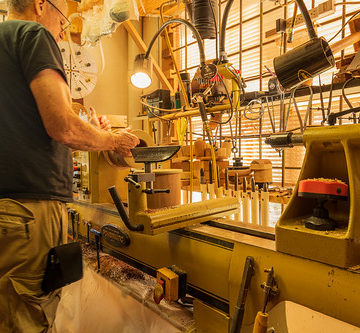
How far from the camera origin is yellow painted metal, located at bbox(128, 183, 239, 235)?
934mm

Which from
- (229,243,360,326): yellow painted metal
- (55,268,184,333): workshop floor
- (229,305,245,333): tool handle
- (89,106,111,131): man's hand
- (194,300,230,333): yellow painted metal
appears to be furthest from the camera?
(89,106,111,131): man's hand

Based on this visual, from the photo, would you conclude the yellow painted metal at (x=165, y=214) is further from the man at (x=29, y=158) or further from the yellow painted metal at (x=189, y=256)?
the man at (x=29, y=158)

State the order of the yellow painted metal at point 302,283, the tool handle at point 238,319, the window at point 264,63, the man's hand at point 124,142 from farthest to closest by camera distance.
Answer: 1. the window at point 264,63
2. the man's hand at point 124,142
3. the tool handle at point 238,319
4. the yellow painted metal at point 302,283

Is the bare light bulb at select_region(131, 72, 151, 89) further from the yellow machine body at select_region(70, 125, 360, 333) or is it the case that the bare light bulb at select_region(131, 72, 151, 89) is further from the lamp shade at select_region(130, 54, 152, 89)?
the yellow machine body at select_region(70, 125, 360, 333)

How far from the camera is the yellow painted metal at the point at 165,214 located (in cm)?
93

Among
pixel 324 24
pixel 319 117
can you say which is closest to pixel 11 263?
pixel 319 117

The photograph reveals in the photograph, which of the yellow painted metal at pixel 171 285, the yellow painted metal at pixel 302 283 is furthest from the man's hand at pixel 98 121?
the yellow painted metal at pixel 302 283

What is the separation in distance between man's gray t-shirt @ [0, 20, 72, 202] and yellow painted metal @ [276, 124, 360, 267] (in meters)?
0.78

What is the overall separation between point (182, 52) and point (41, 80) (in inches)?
213

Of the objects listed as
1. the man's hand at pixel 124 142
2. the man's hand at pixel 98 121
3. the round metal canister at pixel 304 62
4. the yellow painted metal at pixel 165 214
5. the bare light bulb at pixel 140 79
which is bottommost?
the yellow painted metal at pixel 165 214

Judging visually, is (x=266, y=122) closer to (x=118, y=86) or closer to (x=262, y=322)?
(x=118, y=86)

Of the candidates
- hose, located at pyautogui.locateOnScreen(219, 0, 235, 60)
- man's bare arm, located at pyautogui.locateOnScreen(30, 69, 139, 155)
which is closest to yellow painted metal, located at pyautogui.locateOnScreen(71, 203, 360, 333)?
man's bare arm, located at pyautogui.locateOnScreen(30, 69, 139, 155)

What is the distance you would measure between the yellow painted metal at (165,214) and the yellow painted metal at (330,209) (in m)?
0.37

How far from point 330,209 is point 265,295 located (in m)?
0.28
